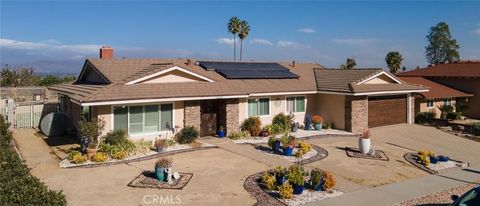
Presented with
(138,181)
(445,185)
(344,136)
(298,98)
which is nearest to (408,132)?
(344,136)

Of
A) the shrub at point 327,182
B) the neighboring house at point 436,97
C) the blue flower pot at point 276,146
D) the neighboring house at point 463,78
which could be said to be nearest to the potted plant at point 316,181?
the shrub at point 327,182

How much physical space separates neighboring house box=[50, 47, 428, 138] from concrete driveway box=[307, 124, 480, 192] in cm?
206

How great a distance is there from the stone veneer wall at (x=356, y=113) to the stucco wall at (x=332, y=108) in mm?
470

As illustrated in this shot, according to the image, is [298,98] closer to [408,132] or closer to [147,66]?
[408,132]

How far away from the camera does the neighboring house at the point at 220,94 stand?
19.5m

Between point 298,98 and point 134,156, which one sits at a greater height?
point 298,98

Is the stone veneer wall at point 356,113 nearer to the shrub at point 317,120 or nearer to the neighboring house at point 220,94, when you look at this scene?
the neighboring house at point 220,94

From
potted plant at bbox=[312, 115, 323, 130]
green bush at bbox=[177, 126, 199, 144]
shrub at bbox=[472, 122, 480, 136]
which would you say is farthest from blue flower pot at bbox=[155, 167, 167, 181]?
shrub at bbox=[472, 122, 480, 136]

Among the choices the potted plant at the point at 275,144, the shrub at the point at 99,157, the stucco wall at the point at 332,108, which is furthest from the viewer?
the stucco wall at the point at 332,108

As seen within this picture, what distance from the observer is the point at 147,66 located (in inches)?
942

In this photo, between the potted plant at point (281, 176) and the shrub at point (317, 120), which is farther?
the shrub at point (317, 120)

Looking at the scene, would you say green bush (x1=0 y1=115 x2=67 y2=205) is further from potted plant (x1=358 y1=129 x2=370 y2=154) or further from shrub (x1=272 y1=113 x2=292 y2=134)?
shrub (x1=272 y1=113 x2=292 y2=134)

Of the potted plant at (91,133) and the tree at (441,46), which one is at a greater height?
the tree at (441,46)

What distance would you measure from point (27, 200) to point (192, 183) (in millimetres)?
6490
